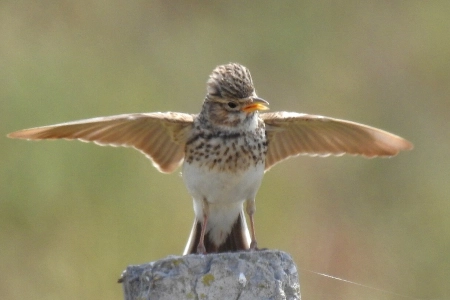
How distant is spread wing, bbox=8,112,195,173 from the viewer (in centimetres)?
726

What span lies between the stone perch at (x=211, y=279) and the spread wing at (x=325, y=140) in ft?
8.67

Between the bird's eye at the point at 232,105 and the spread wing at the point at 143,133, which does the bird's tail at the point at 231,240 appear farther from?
the bird's eye at the point at 232,105

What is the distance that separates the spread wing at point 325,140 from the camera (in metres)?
7.86

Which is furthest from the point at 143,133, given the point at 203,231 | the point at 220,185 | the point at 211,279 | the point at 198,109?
the point at 198,109

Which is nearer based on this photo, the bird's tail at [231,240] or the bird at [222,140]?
the bird at [222,140]

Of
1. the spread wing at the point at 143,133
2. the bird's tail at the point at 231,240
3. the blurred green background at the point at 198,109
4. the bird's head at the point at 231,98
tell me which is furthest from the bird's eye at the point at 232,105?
the blurred green background at the point at 198,109

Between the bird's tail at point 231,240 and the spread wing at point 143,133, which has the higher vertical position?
the spread wing at point 143,133

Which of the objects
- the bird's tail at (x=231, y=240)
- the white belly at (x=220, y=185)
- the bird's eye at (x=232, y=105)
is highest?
the bird's eye at (x=232, y=105)

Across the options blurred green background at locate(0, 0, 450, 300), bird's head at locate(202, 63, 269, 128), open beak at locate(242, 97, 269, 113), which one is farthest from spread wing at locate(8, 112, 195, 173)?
blurred green background at locate(0, 0, 450, 300)

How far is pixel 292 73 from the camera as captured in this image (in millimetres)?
12234

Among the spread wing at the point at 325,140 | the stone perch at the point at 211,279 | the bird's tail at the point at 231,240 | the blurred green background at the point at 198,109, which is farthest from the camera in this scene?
the blurred green background at the point at 198,109

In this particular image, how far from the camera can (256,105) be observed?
23.5 feet

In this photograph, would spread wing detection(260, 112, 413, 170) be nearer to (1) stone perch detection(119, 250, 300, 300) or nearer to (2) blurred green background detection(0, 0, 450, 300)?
(2) blurred green background detection(0, 0, 450, 300)

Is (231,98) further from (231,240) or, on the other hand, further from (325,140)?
(325,140)
